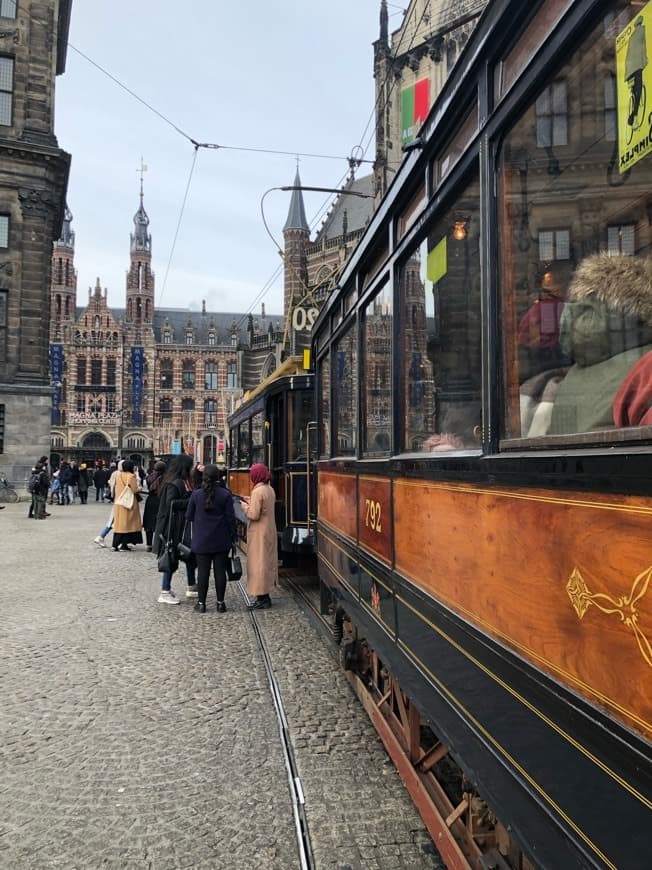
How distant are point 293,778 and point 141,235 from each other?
82.7 metres

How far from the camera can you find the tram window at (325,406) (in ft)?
18.0

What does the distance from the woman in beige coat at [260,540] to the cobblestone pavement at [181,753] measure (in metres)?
0.53

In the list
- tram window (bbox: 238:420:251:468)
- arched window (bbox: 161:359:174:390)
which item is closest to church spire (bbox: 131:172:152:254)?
arched window (bbox: 161:359:174:390)

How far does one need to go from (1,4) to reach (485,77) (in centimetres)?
2982

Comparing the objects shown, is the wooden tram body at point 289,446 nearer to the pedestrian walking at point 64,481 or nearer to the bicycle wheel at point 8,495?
the bicycle wheel at point 8,495

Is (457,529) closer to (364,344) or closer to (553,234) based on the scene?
(553,234)

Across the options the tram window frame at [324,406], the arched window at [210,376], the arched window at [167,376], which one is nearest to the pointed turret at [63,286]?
the arched window at [167,376]

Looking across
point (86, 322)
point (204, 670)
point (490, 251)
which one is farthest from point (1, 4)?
point (86, 322)

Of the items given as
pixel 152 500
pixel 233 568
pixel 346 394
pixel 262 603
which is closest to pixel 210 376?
pixel 152 500

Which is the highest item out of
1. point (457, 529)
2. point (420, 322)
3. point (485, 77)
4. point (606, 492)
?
point (485, 77)

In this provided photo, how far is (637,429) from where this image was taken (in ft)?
4.29

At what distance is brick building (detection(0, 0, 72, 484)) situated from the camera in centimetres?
2495

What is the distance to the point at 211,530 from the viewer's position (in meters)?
7.19

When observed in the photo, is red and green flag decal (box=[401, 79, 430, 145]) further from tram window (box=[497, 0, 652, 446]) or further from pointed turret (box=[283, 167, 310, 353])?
tram window (box=[497, 0, 652, 446])
